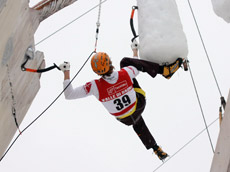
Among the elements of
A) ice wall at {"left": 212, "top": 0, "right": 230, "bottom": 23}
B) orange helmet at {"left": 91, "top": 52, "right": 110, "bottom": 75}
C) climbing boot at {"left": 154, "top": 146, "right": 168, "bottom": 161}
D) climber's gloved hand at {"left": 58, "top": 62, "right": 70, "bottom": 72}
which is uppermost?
climber's gloved hand at {"left": 58, "top": 62, "right": 70, "bottom": 72}

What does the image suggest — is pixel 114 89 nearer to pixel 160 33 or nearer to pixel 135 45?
pixel 135 45

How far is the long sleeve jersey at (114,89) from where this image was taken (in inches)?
185

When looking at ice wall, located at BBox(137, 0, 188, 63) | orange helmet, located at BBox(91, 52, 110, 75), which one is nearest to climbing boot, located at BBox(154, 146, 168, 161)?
ice wall, located at BBox(137, 0, 188, 63)

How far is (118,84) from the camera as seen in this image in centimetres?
476

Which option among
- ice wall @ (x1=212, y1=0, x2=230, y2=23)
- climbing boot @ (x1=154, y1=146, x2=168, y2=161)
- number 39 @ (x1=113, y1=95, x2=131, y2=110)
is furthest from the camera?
climbing boot @ (x1=154, y1=146, x2=168, y2=161)

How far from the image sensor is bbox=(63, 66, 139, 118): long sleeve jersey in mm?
4703

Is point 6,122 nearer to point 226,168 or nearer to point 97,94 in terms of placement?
point 97,94

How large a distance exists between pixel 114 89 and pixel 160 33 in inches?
22.1

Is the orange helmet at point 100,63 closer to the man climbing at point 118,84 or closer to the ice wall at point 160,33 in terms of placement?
the man climbing at point 118,84

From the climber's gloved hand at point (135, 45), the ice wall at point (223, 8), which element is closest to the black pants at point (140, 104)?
the climber's gloved hand at point (135, 45)

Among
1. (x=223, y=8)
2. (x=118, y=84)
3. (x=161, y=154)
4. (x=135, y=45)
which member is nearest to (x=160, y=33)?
(x=135, y=45)

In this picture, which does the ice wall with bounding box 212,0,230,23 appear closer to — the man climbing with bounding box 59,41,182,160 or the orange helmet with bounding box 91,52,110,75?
the man climbing with bounding box 59,41,182,160

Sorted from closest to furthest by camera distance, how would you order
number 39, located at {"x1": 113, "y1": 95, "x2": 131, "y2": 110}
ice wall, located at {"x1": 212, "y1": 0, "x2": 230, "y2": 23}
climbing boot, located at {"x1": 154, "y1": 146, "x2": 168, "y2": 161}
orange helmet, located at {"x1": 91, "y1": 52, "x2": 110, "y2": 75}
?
1. ice wall, located at {"x1": 212, "y1": 0, "x2": 230, "y2": 23}
2. orange helmet, located at {"x1": 91, "y1": 52, "x2": 110, "y2": 75}
3. number 39, located at {"x1": 113, "y1": 95, "x2": 131, "y2": 110}
4. climbing boot, located at {"x1": 154, "y1": 146, "x2": 168, "y2": 161}

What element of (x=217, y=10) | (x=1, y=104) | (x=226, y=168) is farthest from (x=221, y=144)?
(x=1, y=104)
